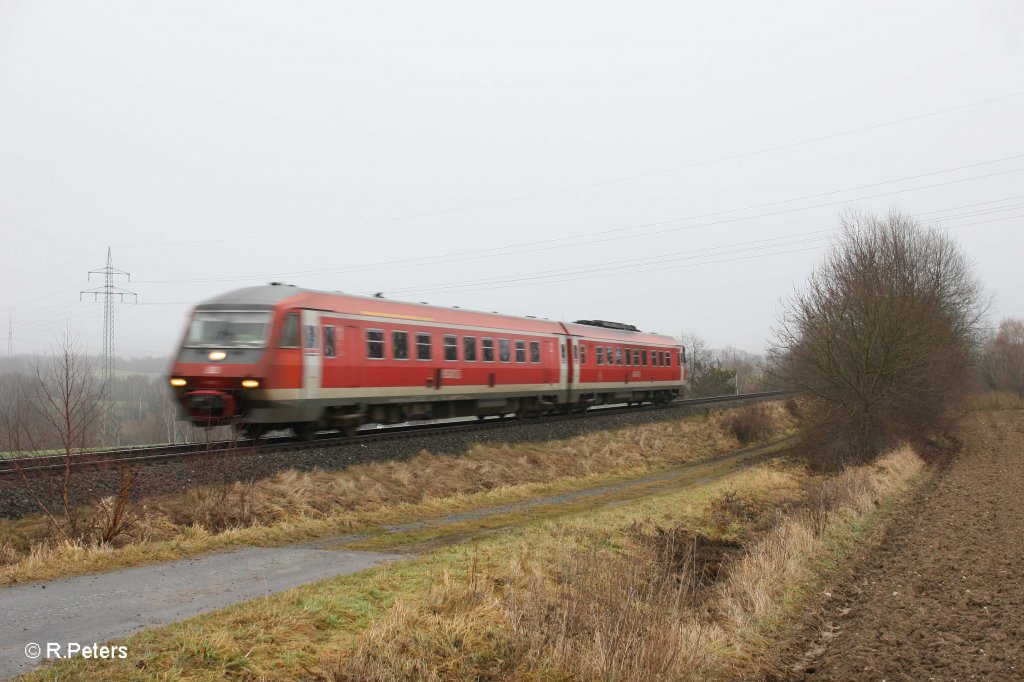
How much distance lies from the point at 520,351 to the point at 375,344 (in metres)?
7.78

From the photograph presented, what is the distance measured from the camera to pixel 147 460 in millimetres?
13781

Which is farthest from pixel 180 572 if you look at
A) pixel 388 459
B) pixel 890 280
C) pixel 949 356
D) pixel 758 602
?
pixel 949 356

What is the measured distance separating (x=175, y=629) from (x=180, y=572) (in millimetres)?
2666

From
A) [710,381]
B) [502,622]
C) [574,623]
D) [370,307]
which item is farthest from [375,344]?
[710,381]

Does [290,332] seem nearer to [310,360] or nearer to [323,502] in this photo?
[310,360]

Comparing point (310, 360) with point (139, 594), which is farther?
point (310, 360)

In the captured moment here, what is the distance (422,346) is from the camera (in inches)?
810

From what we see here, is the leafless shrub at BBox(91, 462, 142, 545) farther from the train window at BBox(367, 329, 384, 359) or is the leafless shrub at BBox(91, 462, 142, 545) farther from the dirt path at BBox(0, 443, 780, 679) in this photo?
the train window at BBox(367, 329, 384, 359)

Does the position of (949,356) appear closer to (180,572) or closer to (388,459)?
(388,459)

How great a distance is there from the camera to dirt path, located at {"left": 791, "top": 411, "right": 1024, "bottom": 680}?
7531 millimetres

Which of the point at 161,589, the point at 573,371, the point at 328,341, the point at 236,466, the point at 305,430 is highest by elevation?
the point at 328,341

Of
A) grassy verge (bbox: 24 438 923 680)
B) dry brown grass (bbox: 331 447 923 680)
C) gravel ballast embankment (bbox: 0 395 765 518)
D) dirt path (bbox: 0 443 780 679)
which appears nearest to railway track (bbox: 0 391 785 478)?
gravel ballast embankment (bbox: 0 395 765 518)

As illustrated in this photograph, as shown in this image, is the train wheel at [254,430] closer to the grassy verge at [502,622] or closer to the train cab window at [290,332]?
the train cab window at [290,332]

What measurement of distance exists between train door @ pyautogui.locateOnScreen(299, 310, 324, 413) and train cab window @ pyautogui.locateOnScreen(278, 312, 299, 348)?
15 cm
